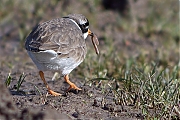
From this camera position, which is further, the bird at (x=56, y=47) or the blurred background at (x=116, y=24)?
the blurred background at (x=116, y=24)

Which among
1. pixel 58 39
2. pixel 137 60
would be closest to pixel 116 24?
pixel 137 60

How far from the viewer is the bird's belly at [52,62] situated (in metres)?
5.60

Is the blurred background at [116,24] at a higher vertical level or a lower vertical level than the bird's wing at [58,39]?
higher

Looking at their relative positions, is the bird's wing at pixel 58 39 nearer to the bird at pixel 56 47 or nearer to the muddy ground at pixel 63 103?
the bird at pixel 56 47

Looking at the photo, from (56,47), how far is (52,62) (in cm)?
20

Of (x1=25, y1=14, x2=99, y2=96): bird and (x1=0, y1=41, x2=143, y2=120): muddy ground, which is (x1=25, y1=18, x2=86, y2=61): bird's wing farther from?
(x1=0, y1=41, x2=143, y2=120): muddy ground

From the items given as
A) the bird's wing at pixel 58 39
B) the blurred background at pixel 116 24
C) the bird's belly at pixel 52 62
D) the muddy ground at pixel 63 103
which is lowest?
the muddy ground at pixel 63 103

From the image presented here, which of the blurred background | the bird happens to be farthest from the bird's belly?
the blurred background

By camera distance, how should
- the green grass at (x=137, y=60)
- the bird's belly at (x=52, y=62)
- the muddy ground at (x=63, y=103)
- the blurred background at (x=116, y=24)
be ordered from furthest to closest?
the blurred background at (x=116, y=24) < the bird's belly at (x=52, y=62) < the green grass at (x=137, y=60) < the muddy ground at (x=63, y=103)

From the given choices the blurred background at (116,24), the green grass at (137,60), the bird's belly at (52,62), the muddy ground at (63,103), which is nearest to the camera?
the muddy ground at (63,103)

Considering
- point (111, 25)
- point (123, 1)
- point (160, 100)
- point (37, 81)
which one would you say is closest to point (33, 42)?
point (37, 81)

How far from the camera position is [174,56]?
8.93 meters

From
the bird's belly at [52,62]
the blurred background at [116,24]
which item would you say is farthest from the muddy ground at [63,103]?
the blurred background at [116,24]

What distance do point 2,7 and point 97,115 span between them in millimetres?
5753
